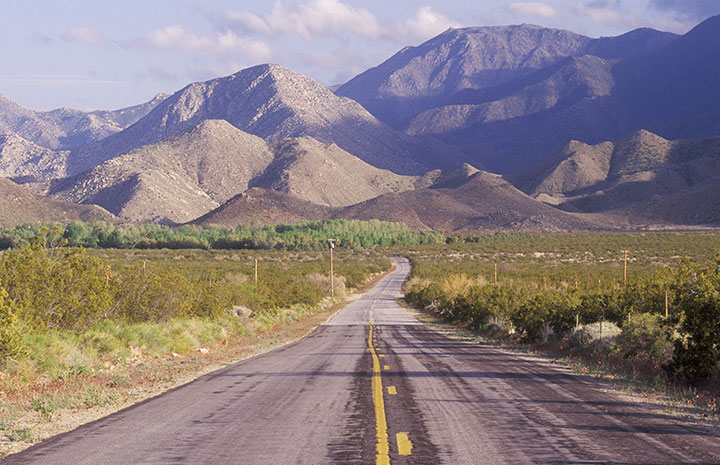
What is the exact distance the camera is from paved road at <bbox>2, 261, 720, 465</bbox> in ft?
26.7

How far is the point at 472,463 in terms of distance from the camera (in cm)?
776

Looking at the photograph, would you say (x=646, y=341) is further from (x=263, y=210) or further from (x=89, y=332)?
(x=263, y=210)

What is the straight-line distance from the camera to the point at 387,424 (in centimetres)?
981

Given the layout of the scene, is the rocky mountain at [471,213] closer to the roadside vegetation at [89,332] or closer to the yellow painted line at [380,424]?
the roadside vegetation at [89,332]

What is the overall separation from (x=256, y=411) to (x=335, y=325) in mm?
26364

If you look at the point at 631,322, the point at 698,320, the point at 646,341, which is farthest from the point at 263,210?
the point at 698,320

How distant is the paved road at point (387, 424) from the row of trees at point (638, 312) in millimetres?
1941

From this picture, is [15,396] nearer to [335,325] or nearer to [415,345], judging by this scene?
[415,345]

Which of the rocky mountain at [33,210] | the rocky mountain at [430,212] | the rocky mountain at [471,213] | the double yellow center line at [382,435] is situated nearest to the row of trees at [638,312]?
the double yellow center line at [382,435]

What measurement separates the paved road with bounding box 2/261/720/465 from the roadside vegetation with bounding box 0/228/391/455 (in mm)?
1335

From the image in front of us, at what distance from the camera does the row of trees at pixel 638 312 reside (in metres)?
13.8

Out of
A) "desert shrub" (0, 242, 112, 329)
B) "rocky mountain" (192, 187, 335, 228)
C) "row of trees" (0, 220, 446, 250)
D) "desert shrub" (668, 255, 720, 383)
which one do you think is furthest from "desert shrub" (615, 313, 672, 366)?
"rocky mountain" (192, 187, 335, 228)

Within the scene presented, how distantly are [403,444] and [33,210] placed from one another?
506 ft

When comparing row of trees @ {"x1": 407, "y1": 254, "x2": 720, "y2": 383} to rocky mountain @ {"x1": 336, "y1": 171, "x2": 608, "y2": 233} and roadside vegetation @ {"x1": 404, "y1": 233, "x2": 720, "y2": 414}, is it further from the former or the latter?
rocky mountain @ {"x1": 336, "y1": 171, "x2": 608, "y2": 233}
